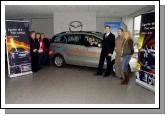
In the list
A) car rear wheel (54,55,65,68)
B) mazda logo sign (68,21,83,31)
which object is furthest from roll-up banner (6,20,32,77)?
mazda logo sign (68,21,83,31)

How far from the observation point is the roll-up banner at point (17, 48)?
6805mm

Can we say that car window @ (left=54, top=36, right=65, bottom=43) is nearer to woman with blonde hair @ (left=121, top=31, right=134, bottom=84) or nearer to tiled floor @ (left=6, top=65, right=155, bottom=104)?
tiled floor @ (left=6, top=65, right=155, bottom=104)

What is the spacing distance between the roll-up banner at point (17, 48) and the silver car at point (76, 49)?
5.05 ft

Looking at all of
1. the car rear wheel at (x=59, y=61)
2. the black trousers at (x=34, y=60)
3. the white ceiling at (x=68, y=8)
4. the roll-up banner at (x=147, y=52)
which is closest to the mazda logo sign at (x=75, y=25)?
the white ceiling at (x=68, y=8)

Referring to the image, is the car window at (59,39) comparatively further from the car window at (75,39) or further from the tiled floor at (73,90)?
the tiled floor at (73,90)

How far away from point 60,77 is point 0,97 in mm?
2970

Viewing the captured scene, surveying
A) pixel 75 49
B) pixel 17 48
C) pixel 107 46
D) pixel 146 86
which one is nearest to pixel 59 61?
pixel 75 49

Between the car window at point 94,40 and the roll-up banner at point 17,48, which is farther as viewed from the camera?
the car window at point 94,40

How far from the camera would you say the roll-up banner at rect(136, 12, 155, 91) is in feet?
16.7

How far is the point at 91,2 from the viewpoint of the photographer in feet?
13.5

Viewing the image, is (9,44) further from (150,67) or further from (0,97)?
(150,67)

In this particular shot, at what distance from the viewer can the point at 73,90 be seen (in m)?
5.35

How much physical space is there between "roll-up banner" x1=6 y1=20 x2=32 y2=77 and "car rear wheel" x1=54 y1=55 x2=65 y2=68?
153cm

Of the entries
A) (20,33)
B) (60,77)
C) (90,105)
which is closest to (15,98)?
(90,105)
